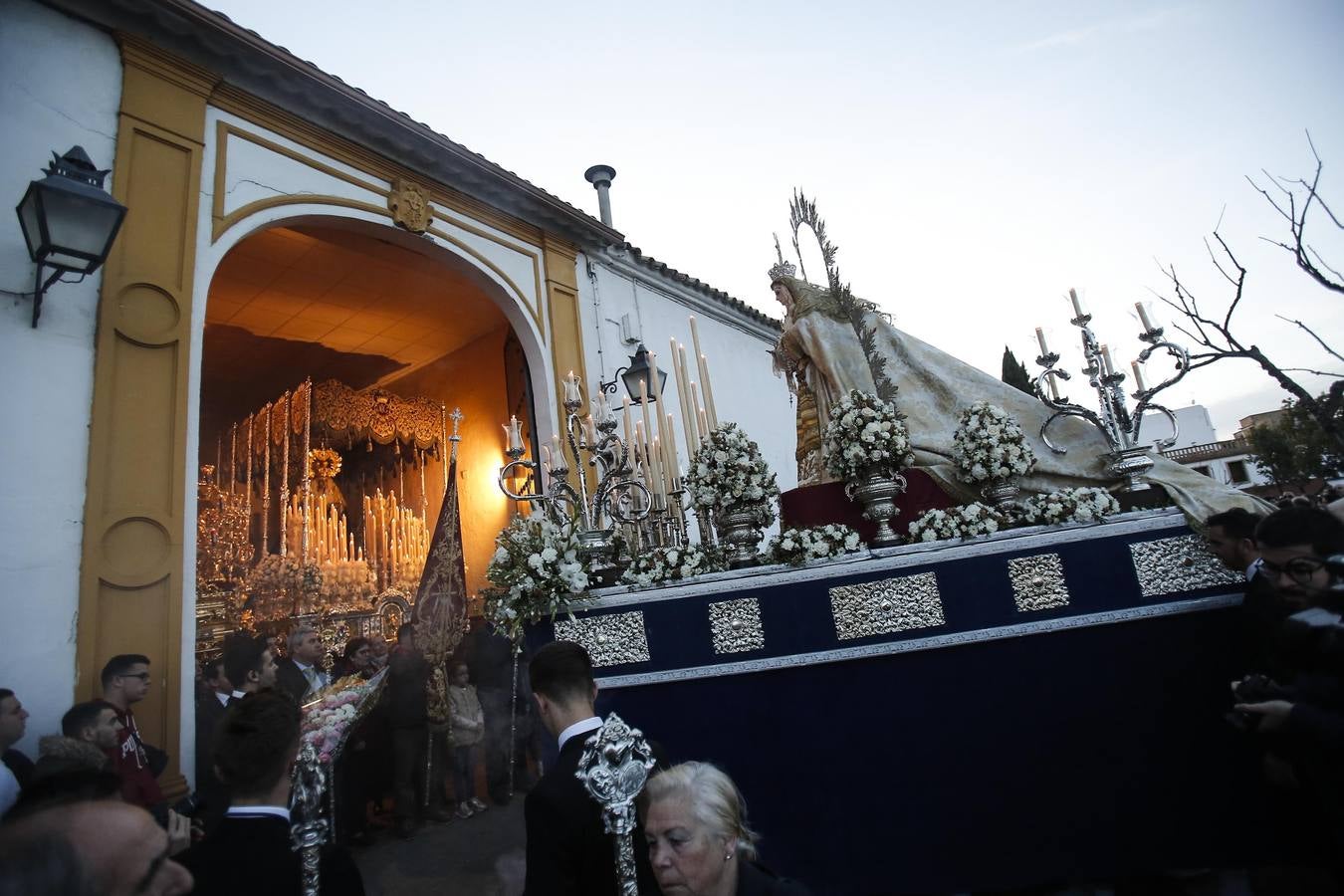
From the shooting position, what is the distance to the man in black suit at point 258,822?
151cm

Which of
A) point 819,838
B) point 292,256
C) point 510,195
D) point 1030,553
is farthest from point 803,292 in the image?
point 292,256

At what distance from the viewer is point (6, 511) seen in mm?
3459

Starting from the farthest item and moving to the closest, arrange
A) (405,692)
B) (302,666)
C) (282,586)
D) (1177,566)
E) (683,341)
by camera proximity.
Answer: (683,341), (282,586), (302,666), (405,692), (1177,566)

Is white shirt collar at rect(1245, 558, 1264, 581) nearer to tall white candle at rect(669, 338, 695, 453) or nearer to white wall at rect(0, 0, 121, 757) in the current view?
tall white candle at rect(669, 338, 695, 453)

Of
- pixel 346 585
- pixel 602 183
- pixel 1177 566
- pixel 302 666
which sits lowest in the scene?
pixel 302 666

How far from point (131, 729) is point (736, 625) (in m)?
3.06

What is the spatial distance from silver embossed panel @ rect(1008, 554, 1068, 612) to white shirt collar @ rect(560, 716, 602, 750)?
1891 millimetres

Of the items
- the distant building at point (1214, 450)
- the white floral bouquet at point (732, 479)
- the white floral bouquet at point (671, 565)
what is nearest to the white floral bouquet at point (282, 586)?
the white floral bouquet at point (671, 565)

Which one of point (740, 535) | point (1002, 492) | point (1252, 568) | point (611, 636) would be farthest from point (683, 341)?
point (1252, 568)

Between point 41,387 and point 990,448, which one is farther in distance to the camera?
point 41,387

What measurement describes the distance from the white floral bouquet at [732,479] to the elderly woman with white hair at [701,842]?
2193mm

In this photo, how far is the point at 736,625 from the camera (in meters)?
3.13

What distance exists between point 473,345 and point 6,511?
6.21 meters

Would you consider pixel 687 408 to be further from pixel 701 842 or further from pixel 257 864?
pixel 257 864
